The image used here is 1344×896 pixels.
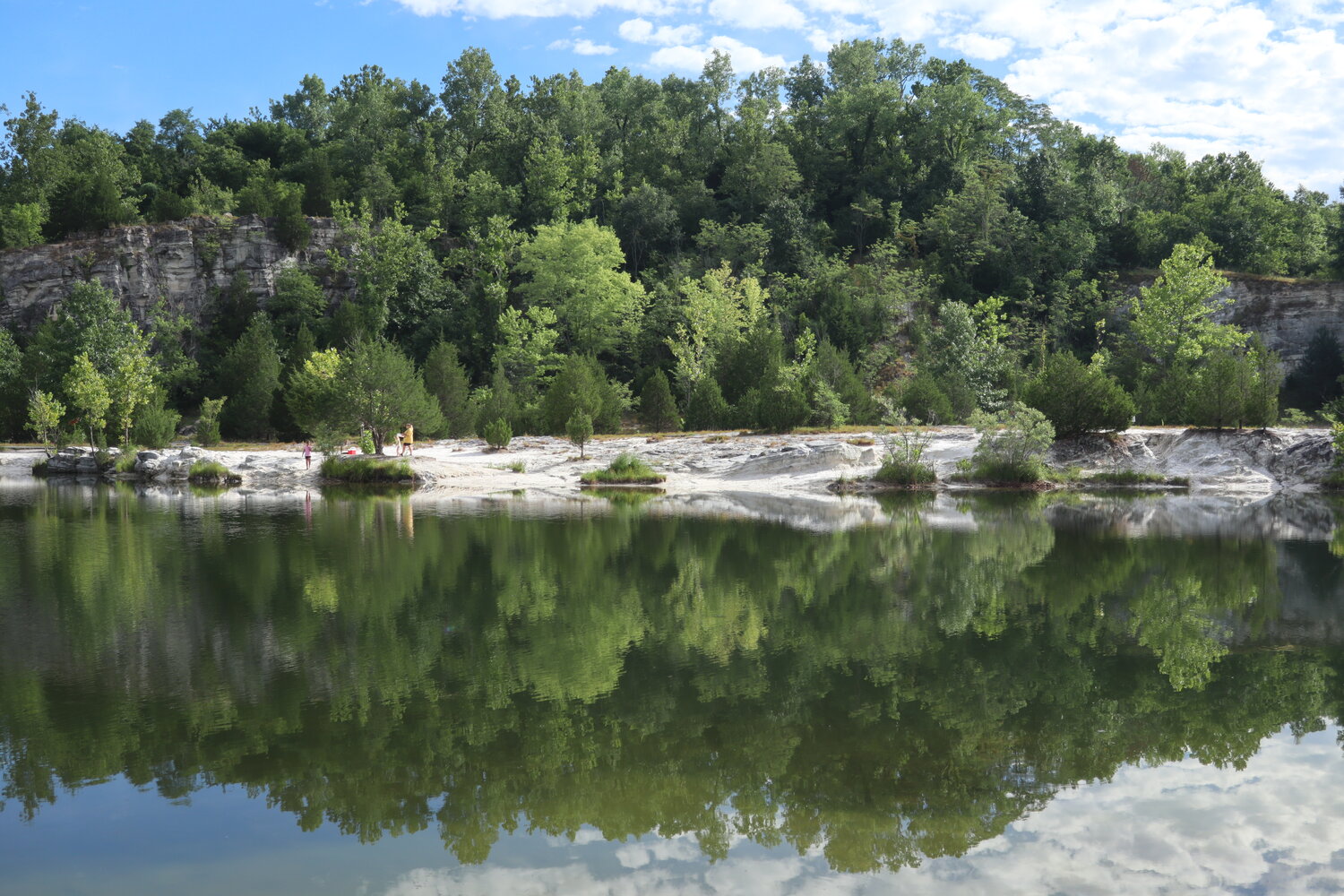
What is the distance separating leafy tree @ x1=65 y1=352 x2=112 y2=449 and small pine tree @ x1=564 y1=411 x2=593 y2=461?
22.4 m

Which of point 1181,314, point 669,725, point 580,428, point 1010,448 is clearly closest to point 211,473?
point 580,428

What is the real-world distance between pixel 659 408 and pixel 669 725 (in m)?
35.9

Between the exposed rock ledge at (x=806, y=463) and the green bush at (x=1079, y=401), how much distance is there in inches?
32.1

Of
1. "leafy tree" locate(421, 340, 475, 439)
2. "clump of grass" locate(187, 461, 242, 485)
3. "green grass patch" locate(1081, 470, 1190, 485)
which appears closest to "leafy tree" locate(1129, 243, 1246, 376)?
Result: "green grass patch" locate(1081, 470, 1190, 485)

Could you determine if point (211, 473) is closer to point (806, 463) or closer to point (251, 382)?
point (251, 382)

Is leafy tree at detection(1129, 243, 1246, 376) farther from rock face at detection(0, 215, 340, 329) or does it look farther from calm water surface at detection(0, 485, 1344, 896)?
rock face at detection(0, 215, 340, 329)

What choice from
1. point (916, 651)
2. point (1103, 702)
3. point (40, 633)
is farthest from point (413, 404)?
point (1103, 702)

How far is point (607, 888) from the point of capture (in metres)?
5.89

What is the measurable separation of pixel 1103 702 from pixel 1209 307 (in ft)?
156

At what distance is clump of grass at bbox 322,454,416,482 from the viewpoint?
34.5 m

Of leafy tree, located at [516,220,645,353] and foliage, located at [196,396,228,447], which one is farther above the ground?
leafy tree, located at [516,220,645,353]

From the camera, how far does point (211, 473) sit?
36.7m

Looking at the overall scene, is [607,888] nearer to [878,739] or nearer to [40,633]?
[878,739]

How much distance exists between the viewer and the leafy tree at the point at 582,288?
184ft
